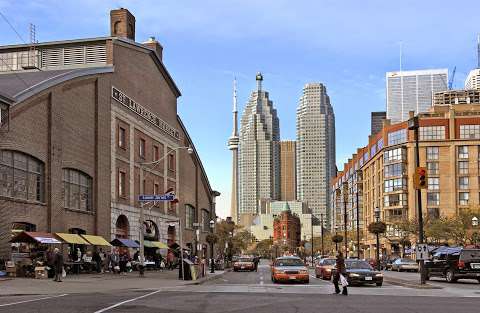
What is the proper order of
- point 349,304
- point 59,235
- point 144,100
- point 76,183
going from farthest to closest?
point 144,100
point 76,183
point 59,235
point 349,304

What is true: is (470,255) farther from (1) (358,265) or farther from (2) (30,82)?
(2) (30,82)

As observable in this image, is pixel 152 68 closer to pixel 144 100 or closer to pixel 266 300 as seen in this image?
pixel 144 100

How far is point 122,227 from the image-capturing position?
50.8 m

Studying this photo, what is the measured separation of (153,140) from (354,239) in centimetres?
7119

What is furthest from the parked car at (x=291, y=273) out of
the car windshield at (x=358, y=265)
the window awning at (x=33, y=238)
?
the window awning at (x=33, y=238)

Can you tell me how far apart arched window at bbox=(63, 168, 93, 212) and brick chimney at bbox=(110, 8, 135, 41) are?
1811 cm

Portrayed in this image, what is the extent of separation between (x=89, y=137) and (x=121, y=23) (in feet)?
56.6

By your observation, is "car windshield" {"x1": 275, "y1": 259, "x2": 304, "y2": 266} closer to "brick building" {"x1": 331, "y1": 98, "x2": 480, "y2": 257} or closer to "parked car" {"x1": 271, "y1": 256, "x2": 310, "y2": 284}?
"parked car" {"x1": 271, "y1": 256, "x2": 310, "y2": 284}

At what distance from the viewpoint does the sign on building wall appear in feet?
163

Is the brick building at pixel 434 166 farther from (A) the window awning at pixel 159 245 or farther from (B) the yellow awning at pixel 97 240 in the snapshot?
(B) the yellow awning at pixel 97 240

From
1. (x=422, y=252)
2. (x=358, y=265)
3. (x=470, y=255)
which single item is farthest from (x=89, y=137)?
(x=470, y=255)

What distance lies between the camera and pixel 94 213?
146 feet

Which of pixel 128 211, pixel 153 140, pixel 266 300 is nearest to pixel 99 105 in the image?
pixel 128 211

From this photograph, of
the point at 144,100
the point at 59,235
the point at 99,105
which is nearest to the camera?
the point at 59,235
